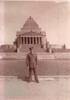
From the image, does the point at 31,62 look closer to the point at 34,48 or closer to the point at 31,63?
the point at 31,63

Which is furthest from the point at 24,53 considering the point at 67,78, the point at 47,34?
the point at 67,78

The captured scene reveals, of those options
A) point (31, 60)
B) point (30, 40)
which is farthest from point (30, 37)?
point (31, 60)

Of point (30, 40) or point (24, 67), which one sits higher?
point (30, 40)

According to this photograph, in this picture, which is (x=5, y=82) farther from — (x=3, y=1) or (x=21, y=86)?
(x=3, y=1)

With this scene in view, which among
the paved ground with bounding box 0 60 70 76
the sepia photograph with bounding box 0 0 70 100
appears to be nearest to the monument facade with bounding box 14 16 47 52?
the sepia photograph with bounding box 0 0 70 100

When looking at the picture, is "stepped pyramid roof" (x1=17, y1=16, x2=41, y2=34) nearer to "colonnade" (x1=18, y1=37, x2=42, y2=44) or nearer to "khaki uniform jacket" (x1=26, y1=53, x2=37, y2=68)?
"colonnade" (x1=18, y1=37, x2=42, y2=44)
